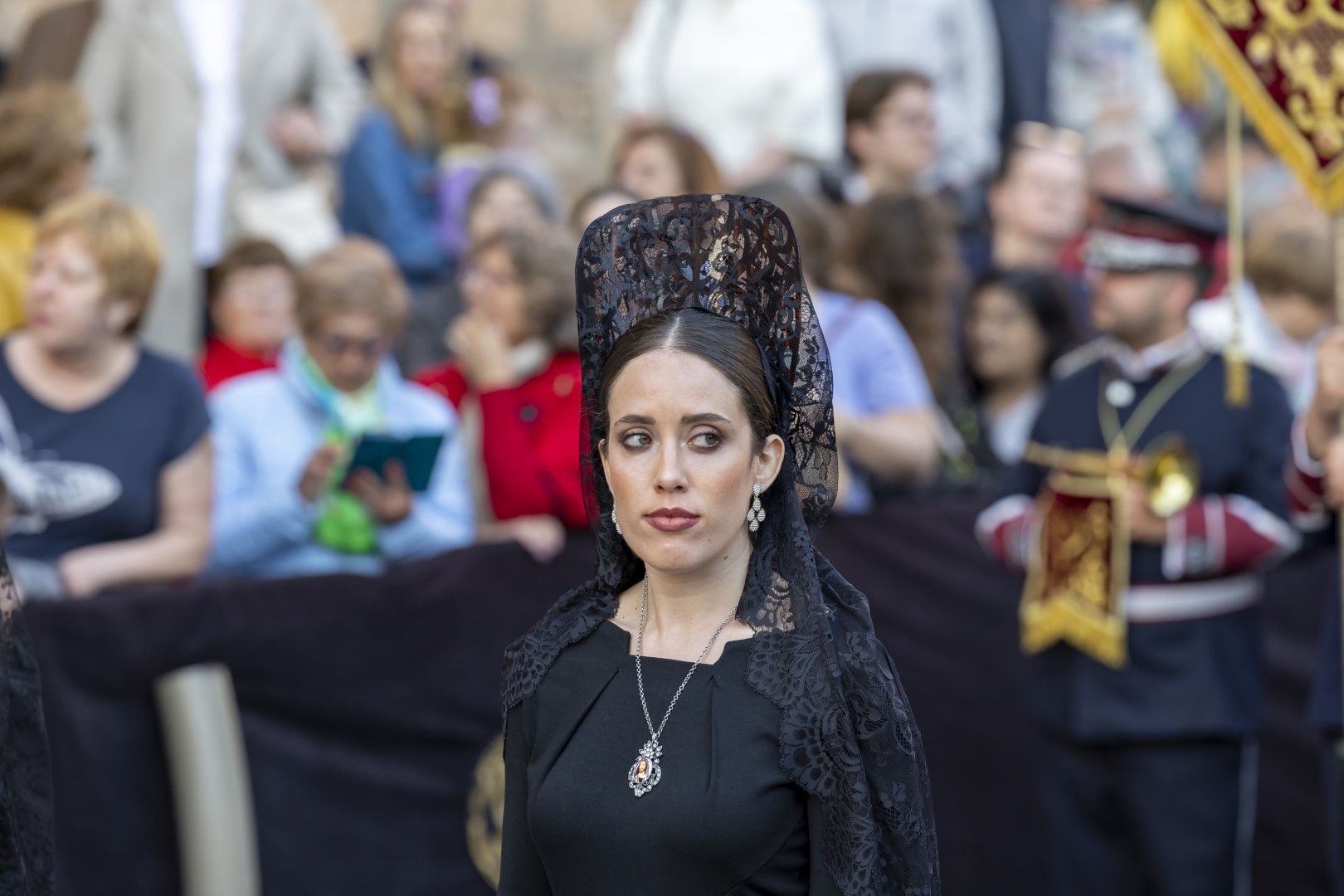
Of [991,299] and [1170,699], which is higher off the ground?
[991,299]

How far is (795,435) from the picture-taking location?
3455 mm

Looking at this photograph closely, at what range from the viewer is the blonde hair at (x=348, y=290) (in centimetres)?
665

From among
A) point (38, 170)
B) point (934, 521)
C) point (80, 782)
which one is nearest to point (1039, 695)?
point (934, 521)

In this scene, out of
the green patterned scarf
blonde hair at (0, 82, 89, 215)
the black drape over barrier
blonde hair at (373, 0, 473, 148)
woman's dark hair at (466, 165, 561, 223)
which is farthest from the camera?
blonde hair at (373, 0, 473, 148)

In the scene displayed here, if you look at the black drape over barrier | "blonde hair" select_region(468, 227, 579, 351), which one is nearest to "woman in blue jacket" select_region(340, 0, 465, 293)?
"blonde hair" select_region(468, 227, 579, 351)

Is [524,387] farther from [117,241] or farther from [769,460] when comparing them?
[769,460]

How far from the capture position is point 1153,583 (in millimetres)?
6105

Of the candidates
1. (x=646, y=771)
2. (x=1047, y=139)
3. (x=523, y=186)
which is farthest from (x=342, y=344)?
(x=1047, y=139)

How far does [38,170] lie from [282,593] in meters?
1.93

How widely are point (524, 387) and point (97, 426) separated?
4.31 ft

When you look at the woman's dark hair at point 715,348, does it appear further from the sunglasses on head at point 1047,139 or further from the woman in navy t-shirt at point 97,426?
the sunglasses on head at point 1047,139

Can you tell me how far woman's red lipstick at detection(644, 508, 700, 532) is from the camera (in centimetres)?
334

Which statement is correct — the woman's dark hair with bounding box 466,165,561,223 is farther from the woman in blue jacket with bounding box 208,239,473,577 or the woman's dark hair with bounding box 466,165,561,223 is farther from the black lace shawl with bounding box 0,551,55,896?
the black lace shawl with bounding box 0,551,55,896

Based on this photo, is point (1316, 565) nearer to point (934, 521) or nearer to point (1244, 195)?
point (934, 521)
